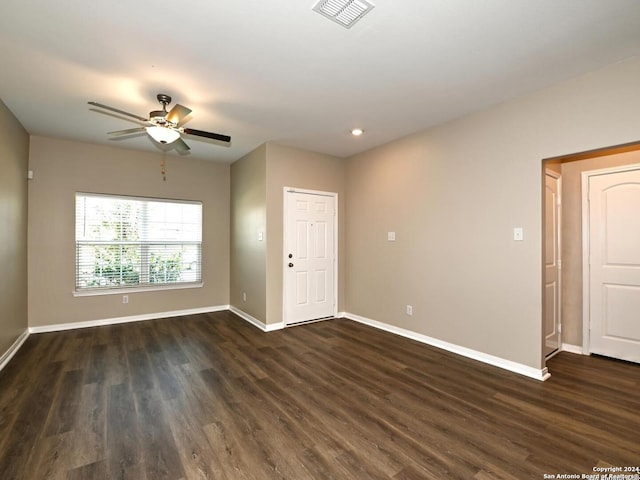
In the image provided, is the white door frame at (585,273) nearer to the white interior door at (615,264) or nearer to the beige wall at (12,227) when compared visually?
the white interior door at (615,264)

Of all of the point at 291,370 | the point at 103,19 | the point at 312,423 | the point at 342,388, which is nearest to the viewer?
the point at 103,19

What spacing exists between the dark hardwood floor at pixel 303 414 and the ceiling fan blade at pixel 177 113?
8.06 feet

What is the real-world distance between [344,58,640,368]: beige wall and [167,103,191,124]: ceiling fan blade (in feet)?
9.25

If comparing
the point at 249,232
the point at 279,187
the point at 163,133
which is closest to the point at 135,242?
the point at 249,232

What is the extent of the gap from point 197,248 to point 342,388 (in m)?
3.87

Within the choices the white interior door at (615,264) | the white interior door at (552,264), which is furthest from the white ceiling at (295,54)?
the white interior door at (615,264)

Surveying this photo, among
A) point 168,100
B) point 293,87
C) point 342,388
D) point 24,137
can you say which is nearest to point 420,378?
point 342,388

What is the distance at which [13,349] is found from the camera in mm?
3521

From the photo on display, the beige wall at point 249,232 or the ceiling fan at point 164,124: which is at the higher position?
the ceiling fan at point 164,124

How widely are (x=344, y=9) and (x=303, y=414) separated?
2.84 metres

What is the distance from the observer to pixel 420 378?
2908mm

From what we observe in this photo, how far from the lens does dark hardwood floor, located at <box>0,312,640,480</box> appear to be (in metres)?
1.79

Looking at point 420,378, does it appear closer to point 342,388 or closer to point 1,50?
point 342,388

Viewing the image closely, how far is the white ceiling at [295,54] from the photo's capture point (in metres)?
1.92
